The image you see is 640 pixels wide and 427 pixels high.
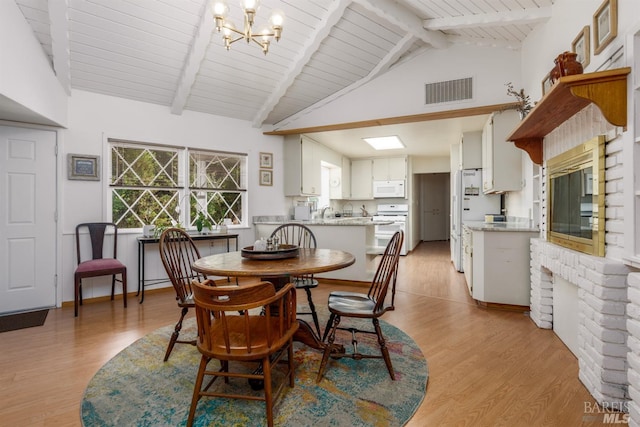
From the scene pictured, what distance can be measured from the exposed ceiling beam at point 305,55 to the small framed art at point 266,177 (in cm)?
74

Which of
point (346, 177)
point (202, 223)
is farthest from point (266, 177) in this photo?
point (346, 177)

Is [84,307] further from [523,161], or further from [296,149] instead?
[523,161]

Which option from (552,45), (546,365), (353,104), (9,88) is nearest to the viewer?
(546,365)

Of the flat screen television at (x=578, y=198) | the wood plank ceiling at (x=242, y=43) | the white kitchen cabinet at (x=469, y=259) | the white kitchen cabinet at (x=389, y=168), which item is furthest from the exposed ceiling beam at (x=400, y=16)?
the white kitchen cabinet at (x=389, y=168)

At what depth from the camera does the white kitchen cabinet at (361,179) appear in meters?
7.56

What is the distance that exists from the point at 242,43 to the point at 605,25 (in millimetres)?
3234

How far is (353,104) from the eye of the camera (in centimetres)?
484

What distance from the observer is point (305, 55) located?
399 centimetres

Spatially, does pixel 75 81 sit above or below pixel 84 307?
above

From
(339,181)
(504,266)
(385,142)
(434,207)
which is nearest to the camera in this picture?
(504,266)

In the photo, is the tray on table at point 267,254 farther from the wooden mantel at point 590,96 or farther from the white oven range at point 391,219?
the white oven range at point 391,219

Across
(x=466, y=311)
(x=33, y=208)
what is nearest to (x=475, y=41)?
(x=466, y=311)

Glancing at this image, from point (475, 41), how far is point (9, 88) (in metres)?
4.81

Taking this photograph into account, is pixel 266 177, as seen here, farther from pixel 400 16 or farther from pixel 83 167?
pixel 400 16
